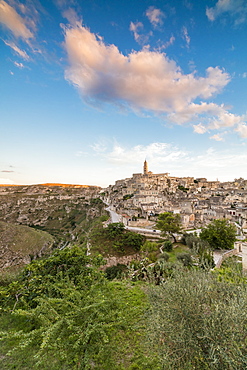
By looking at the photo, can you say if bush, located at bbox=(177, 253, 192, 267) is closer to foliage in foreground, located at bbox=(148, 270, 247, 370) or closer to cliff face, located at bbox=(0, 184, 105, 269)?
foliage in foreground, located at bbox=(148, 270, 247, 370)

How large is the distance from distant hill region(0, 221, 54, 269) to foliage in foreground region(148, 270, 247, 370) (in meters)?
33.0

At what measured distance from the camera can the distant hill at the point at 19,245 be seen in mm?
29734

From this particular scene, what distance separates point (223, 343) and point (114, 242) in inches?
1017

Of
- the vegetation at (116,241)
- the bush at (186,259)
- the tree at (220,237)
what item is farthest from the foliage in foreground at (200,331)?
the vegetation at (116,241)

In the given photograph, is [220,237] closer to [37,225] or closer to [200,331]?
[200,331]

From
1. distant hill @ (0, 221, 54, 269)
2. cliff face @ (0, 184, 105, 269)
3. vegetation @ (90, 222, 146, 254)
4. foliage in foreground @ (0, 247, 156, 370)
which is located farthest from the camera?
cliff face @ (0, 184, 105, 269)

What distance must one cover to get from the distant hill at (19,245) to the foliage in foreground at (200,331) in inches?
1300

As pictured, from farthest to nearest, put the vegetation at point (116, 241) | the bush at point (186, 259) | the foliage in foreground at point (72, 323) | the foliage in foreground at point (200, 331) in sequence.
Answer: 1. the vegetation at point (116, 241)
2. the bush at point (186, 259)
3. the foliage in foreground at point (72, 323)
4. the foliage in foreground at point (200, 331)

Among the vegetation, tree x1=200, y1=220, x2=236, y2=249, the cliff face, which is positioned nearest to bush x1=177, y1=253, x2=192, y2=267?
tree x1=200, y1=220, x2=236, y2=249

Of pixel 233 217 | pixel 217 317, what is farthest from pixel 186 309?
pixel 233 217

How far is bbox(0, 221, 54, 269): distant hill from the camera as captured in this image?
1171 inches

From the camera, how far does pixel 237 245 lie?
69.2ft

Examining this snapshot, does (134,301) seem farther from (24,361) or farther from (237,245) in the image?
(237,245)

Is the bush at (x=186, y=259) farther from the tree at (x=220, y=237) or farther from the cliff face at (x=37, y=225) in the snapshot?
the cliff face at (x=37, y=225)
